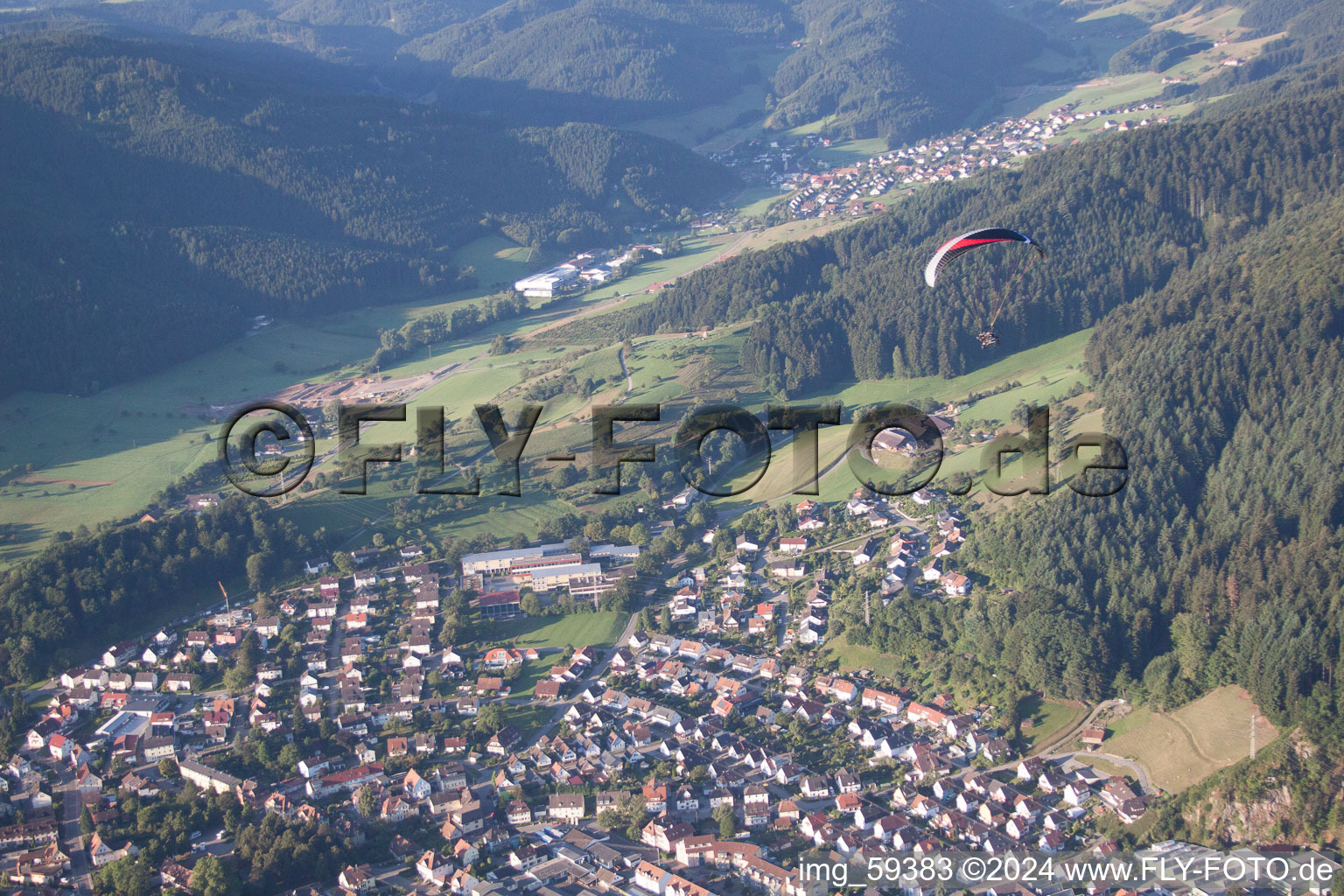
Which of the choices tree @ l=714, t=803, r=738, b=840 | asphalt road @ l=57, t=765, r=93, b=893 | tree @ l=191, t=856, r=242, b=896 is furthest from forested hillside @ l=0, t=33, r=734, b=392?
tree @ l=714, t=803, r=738, b=840

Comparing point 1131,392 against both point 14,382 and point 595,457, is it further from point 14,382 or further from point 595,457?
point 14,382

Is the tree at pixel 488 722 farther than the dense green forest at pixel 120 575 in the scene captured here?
No

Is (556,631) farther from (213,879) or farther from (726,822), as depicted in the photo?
(213,879)

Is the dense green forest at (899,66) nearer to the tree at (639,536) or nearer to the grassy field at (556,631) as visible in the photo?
the tree at (639,536)

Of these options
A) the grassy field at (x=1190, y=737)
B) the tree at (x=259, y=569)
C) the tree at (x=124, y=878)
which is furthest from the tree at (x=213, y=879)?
the grassy field at (x=1190, y=737)

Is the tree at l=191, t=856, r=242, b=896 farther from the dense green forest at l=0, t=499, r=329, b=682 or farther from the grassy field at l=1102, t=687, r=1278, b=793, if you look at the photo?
the grassy field at l=1102, t=687, r=1278, b=793

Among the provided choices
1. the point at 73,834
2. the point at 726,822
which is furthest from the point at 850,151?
the point at 73,834

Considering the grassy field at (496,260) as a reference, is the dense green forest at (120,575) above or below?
below
